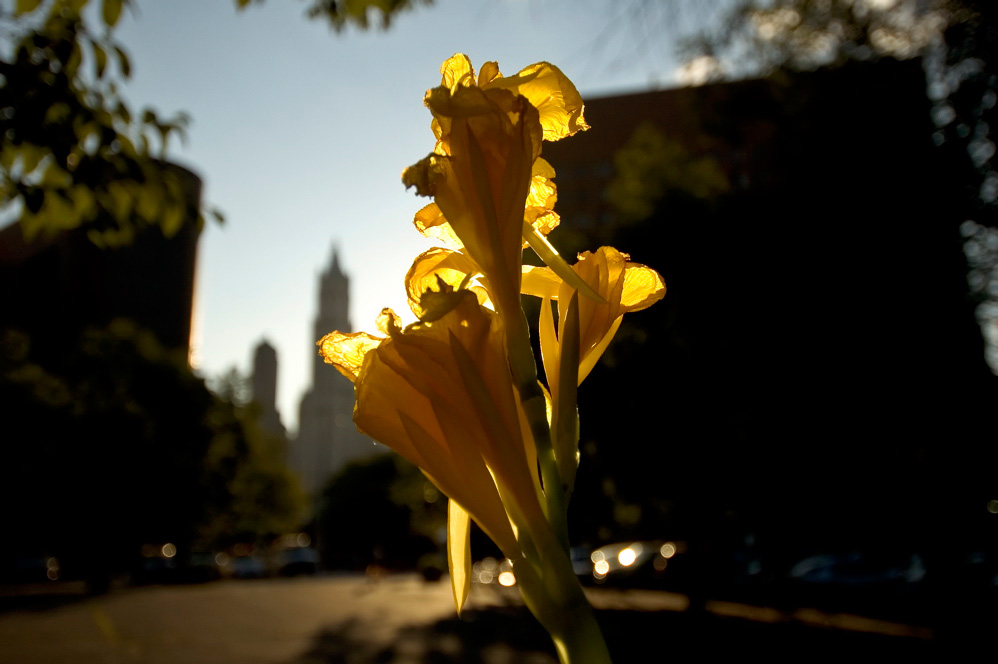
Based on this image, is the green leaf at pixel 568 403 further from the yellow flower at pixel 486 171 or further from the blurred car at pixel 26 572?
the blurred car at pixel 26 572

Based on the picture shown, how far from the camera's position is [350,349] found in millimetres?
568

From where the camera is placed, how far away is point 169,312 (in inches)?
1877

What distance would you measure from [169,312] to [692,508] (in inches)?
1803

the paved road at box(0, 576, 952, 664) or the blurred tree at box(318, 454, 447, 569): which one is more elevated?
the blurred tree at box(318, 454, 447, 569)

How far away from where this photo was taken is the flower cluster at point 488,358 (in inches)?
19.0


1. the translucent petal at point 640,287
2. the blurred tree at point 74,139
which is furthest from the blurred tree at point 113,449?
the translucent petal at point 640,287

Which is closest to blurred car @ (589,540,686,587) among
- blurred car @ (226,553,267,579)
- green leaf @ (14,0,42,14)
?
green leaf @ (14,0,42,14)

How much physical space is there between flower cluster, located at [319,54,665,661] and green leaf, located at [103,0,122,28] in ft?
8.10

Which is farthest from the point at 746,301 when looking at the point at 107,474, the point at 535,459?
the point at 107,474

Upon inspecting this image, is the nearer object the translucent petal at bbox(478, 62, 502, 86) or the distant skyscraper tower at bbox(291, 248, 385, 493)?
the translucent petal at bbox(478, 62, 502, 86)

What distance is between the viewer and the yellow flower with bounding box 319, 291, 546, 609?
1.59 feet

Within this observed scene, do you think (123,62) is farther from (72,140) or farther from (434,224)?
(434,224)

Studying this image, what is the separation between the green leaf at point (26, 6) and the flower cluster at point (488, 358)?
2578 mm

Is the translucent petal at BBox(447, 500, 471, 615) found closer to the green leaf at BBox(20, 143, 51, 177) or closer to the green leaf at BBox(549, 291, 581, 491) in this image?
the green leaf at BBox(549, 291, 581, 491)
